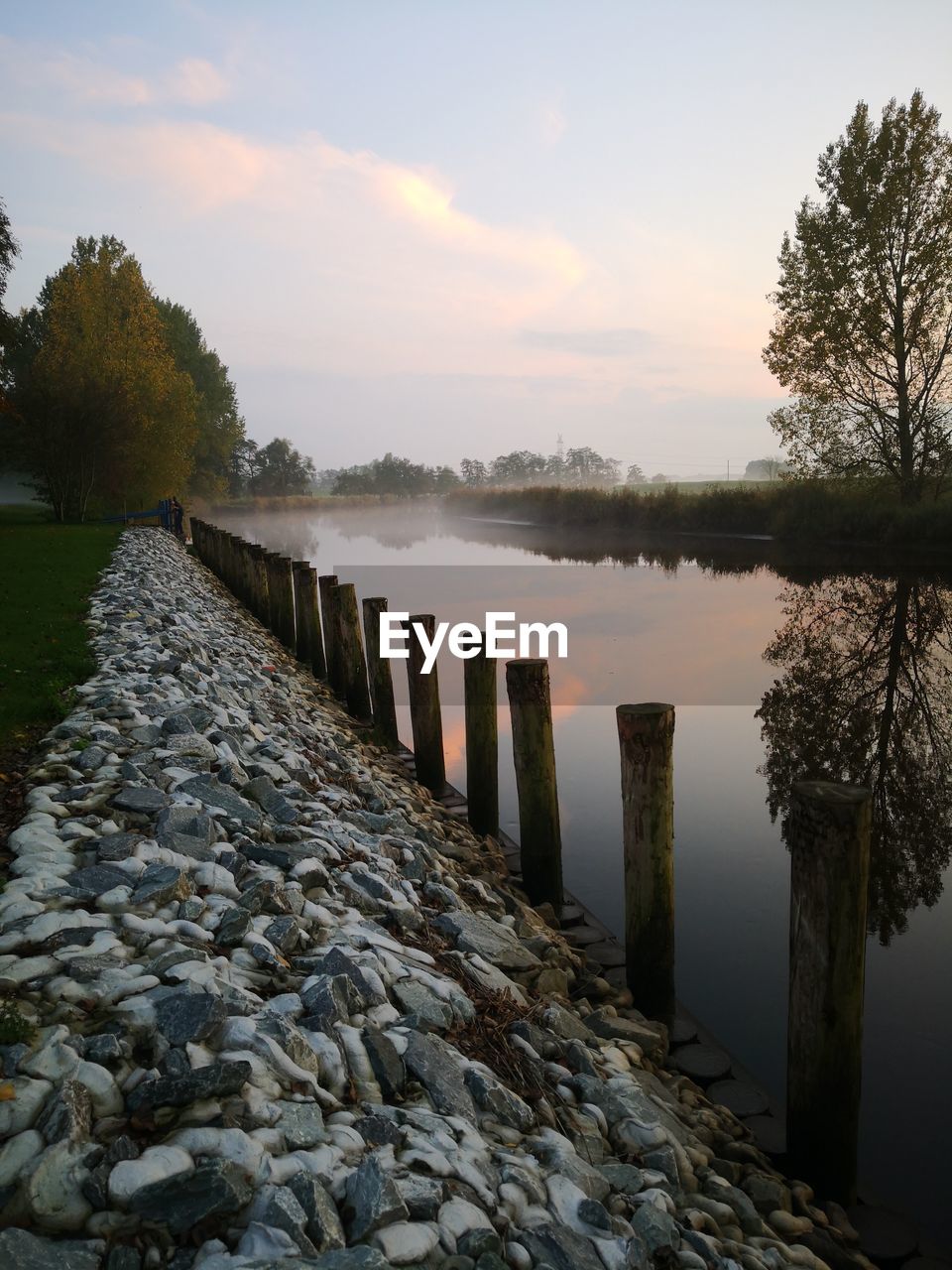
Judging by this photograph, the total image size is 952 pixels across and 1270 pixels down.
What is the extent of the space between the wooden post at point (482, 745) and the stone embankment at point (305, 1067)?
1940 mm

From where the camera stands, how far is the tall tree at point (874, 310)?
86.1ft

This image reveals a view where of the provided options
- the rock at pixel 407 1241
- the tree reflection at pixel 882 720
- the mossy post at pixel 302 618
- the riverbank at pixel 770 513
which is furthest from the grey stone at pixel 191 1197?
the riverbank at pixel 770 513

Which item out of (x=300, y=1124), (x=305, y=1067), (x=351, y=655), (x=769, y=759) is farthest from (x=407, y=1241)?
(x=351, y=655)

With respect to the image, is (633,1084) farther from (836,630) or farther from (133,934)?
(836,630)

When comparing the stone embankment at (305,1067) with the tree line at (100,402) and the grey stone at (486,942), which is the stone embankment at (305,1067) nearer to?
the grey stone at (486,942)

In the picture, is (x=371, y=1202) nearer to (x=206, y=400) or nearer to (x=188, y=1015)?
(x=188, y=1015)

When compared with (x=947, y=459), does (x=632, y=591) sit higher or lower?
lower

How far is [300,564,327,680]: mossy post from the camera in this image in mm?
14320

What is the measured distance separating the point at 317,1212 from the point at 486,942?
237 cm

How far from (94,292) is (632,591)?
3088cm

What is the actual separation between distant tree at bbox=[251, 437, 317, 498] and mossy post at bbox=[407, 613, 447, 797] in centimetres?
10563

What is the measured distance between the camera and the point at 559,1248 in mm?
2490

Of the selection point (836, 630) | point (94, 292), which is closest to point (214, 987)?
point (836, 630)

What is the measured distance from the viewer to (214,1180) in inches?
87.4
